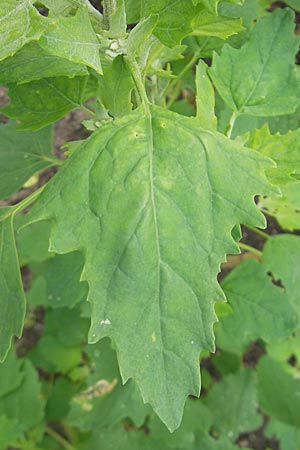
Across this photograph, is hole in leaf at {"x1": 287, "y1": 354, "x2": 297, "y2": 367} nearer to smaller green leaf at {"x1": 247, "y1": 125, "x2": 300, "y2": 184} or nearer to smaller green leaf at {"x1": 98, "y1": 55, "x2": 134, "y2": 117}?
smaller green leaf at {"x1": 247, "y1": 125, "x2": 300, "y2": 184}

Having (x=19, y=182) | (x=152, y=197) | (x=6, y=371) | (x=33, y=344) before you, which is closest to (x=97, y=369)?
(x=6, y=371)

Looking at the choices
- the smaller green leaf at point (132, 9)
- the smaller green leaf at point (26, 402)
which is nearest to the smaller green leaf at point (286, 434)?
the smaller green leaf at point (26, 402)

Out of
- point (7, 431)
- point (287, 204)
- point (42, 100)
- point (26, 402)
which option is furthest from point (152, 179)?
point (26, 402)

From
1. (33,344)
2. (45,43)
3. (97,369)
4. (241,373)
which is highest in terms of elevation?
(45,43)

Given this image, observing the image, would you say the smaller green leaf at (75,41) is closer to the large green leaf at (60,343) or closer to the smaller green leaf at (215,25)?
the smaller green leaf at (215,25)

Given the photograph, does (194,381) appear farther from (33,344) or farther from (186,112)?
(33,344)

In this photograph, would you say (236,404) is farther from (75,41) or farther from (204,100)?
(75,41)
